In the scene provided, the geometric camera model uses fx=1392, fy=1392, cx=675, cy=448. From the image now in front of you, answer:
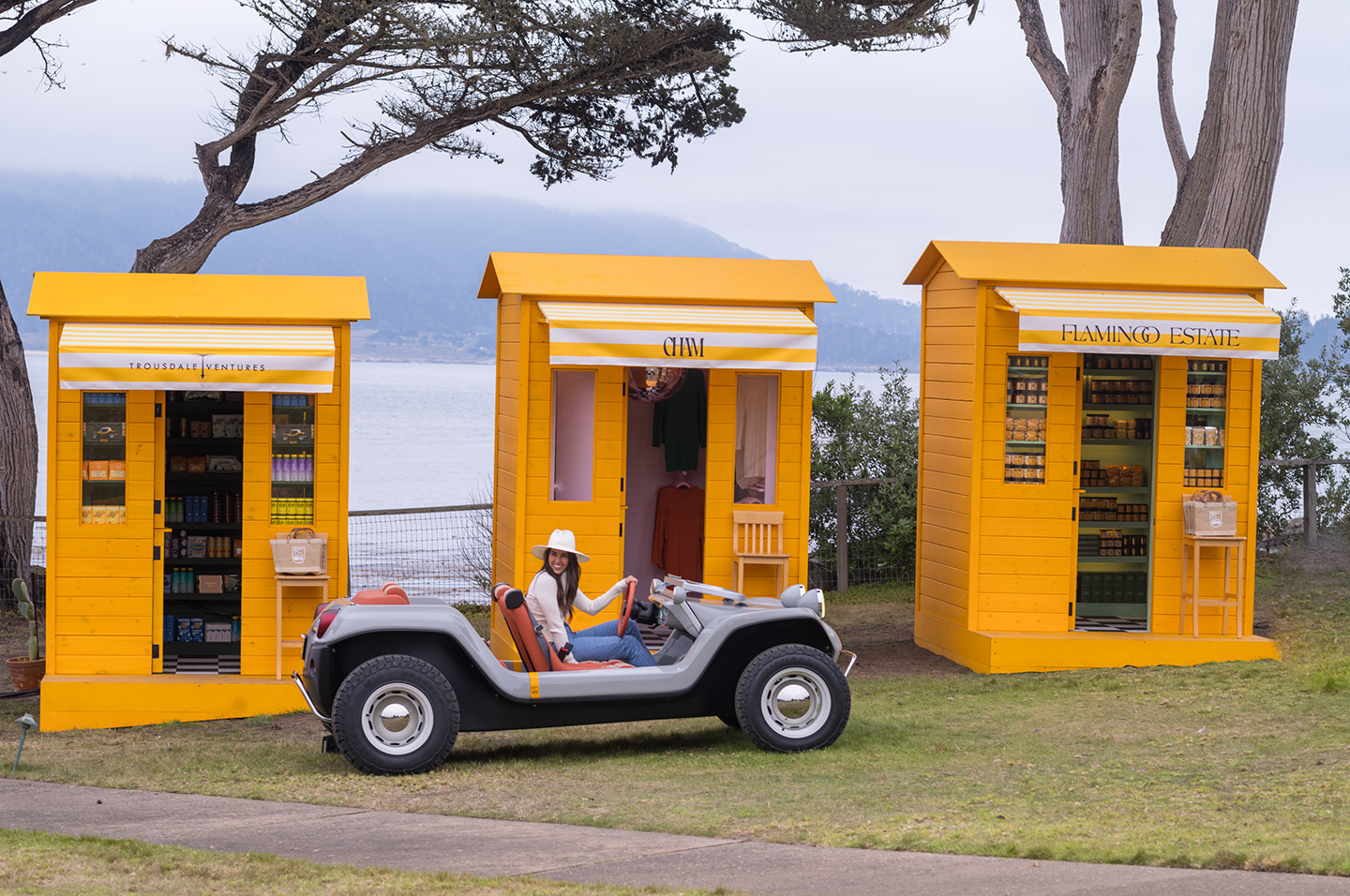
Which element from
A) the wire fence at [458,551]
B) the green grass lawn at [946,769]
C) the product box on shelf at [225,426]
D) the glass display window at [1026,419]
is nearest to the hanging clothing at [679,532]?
the green grass lawn at [946,769]

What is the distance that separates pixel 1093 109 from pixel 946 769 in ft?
33.9

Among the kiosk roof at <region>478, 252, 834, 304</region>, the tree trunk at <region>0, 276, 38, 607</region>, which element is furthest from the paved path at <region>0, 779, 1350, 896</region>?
the tree trunk at <region>0, 276, 38, 607</region>

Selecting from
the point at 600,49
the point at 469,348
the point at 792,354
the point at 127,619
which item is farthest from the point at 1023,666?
the point at 469,348

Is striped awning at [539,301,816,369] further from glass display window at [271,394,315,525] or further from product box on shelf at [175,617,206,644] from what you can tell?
product box on shelf at [175,617,206,644]

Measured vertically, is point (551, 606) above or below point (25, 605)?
above

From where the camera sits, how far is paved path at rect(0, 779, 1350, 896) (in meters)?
4.76

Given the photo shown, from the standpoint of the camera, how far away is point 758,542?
9969 mm

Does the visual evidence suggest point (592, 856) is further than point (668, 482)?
No

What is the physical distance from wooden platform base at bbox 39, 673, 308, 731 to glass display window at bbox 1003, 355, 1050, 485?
5.20 metres

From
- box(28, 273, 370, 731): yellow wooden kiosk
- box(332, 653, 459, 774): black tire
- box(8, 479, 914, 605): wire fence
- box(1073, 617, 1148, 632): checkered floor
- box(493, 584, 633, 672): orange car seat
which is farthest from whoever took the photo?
box(8, 479, 914, 605): wire fence

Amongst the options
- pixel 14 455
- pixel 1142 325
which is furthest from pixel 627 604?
pixel 14 455

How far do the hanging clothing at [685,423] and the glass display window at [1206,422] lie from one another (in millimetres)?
Answer: 3706

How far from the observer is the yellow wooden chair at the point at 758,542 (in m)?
9.88

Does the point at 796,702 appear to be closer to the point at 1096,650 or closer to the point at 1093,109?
the point at 1096,650
